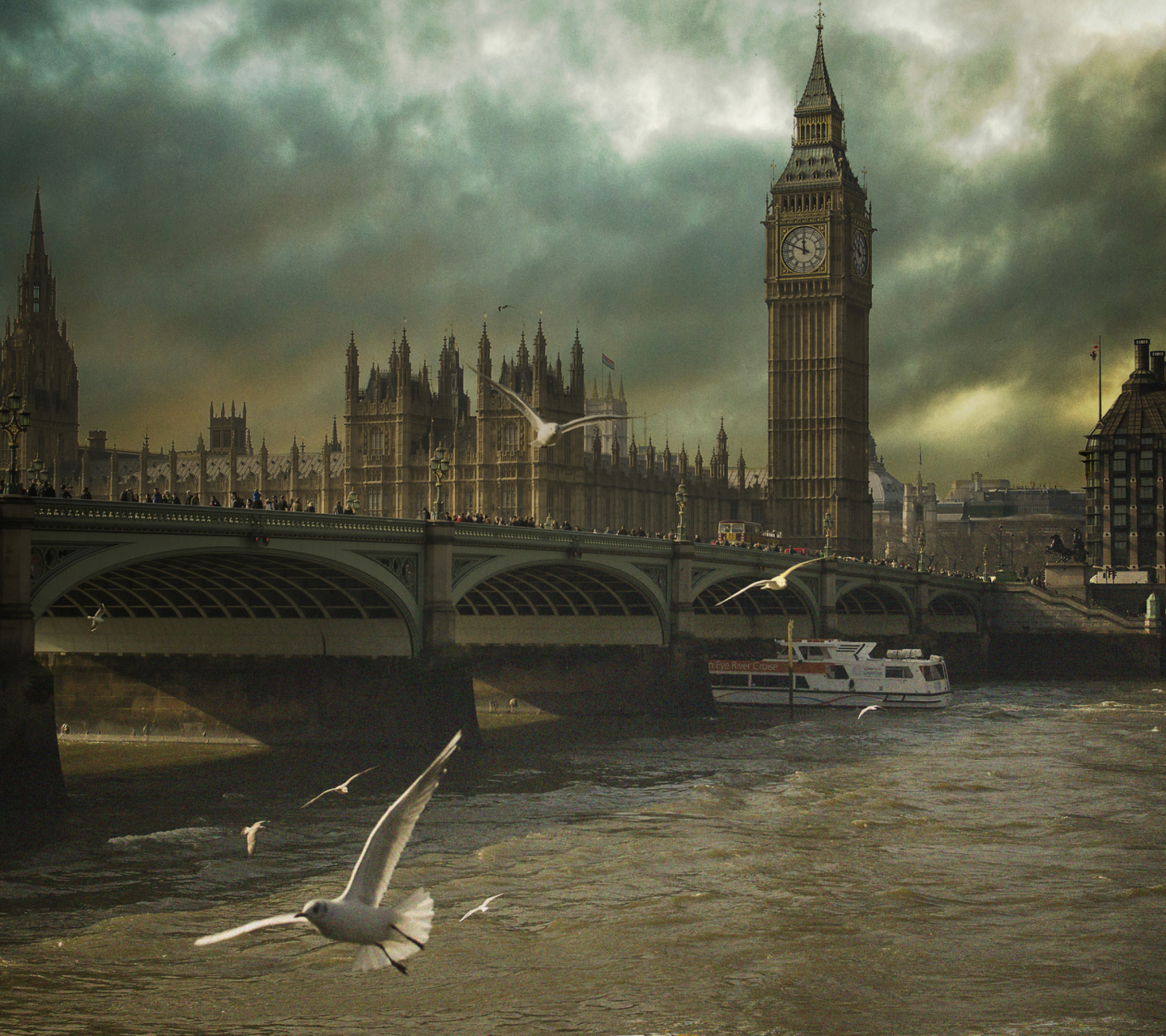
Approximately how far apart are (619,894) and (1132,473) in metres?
101

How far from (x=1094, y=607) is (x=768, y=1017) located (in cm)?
7938

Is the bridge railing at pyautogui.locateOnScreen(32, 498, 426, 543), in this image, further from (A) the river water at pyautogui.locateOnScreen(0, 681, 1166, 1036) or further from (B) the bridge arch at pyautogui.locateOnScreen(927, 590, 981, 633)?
(B) the bridge arch at pyautogui.locateOnScreen(927, 590, 981, 633)

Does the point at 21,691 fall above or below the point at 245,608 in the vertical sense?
below

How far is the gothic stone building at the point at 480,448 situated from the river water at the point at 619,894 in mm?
50614

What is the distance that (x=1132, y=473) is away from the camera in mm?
118062

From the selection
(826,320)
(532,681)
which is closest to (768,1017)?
(532,681)

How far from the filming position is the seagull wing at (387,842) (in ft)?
37.9

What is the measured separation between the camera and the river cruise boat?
6262 cm

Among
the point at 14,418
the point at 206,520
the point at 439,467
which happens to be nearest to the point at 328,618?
the point at 439,467

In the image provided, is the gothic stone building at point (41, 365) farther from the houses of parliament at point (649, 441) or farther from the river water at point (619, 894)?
the river water at point (619, 894)

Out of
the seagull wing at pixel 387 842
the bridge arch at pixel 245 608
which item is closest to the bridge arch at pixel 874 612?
the bridge arch at pixel 245 608

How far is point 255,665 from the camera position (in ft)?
146

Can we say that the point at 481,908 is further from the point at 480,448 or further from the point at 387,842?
the point at 480,448

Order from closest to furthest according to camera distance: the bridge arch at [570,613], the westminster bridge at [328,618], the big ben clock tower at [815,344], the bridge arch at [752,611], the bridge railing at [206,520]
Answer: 1. the bridge railing at [206,520]
2. the westminster bridge at [328,618]
3. the bridge arch at [570,613]
4. the bridge arch at [752,611]
5. the big ben clock tower at [815,344]
